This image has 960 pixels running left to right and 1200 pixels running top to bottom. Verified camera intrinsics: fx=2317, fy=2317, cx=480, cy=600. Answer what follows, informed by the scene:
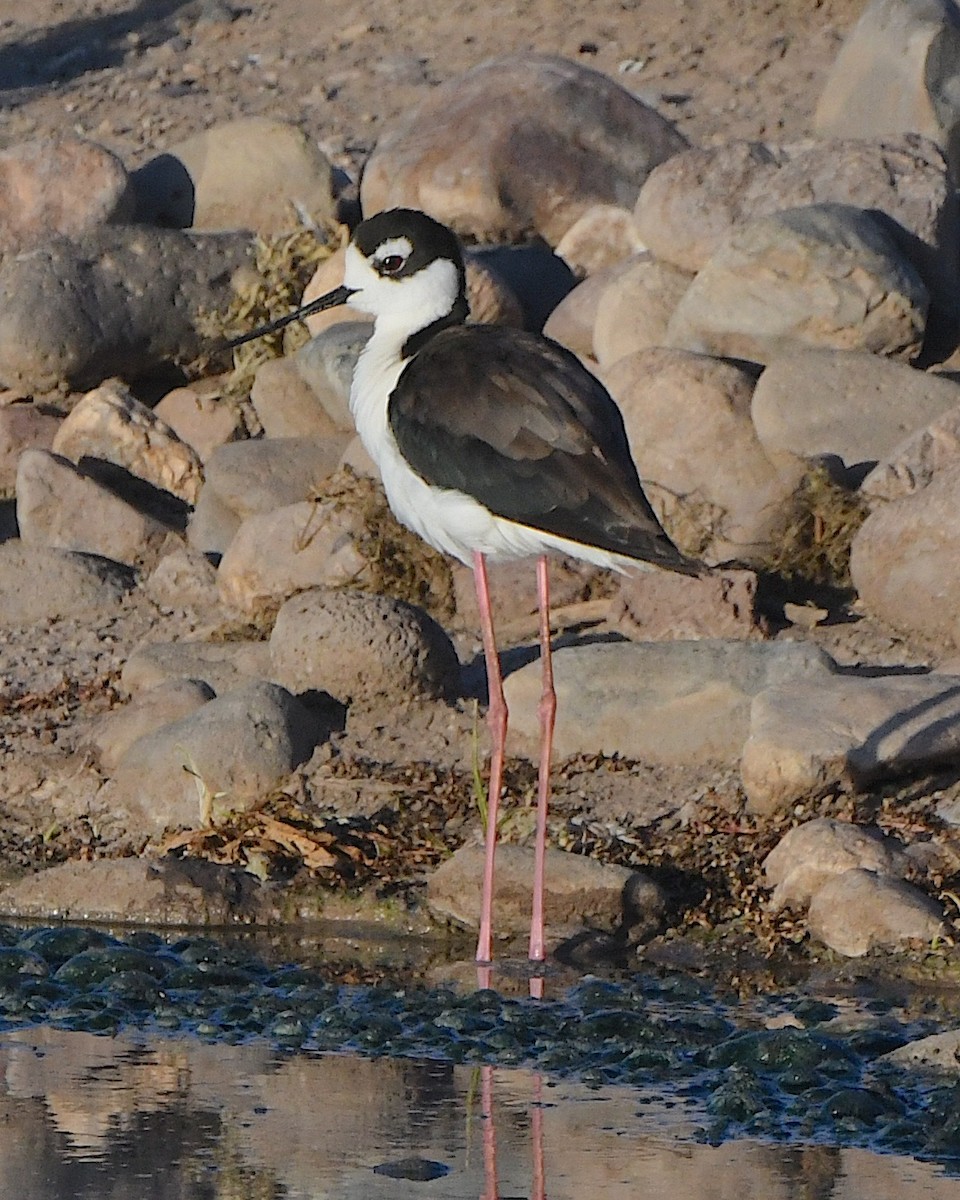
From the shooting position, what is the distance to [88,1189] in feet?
13.6

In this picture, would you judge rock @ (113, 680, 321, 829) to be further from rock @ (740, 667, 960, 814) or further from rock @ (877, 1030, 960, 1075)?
rock @ (877, 1030, 960, 1075)

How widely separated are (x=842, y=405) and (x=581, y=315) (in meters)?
1.72

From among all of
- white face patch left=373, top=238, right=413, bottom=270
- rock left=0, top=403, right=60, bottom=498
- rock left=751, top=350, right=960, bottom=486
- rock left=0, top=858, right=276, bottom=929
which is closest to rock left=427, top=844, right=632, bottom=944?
rock left=0, top=858, right=276, bottom=929

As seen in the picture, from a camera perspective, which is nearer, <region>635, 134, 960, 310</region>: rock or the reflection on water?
the reflection on water

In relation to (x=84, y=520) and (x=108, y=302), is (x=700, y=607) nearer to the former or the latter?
(x=84, y=520)

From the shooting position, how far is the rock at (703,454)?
839 centimetres

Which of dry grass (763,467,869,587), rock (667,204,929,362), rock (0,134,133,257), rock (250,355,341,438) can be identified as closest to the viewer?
dry grass (763,467,869,587)

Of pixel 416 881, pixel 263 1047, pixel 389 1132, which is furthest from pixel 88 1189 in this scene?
pixel 416 881

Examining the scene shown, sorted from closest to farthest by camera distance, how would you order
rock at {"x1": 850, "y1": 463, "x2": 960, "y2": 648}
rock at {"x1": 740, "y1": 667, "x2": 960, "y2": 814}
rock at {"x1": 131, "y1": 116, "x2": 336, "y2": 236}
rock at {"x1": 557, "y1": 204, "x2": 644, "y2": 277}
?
rock at {"x1": 740, "y1": 667, "x2": 960, "y2": 814}
rock at {"x1": 850, "y1": 463, "x2": 960, "y2": 648}
rock at {"x1": 557, "y1": 204, "x2": 644, "y2": 277}
rock at {"x1": 131, "y1": 116, "x2": 336, "y2": 236}

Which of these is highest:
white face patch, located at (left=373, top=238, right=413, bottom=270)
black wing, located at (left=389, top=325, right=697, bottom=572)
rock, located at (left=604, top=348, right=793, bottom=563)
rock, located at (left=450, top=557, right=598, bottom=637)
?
white face patch, located at (left=373, top=238, right=413, bottom=270)

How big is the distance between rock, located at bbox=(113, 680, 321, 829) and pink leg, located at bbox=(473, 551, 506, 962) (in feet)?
2.54

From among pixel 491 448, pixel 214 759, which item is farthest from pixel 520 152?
pixel 491 448

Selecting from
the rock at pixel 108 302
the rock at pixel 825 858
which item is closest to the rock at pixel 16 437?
the rock at pixel 108 302

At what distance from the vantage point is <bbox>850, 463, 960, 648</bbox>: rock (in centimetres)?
770
